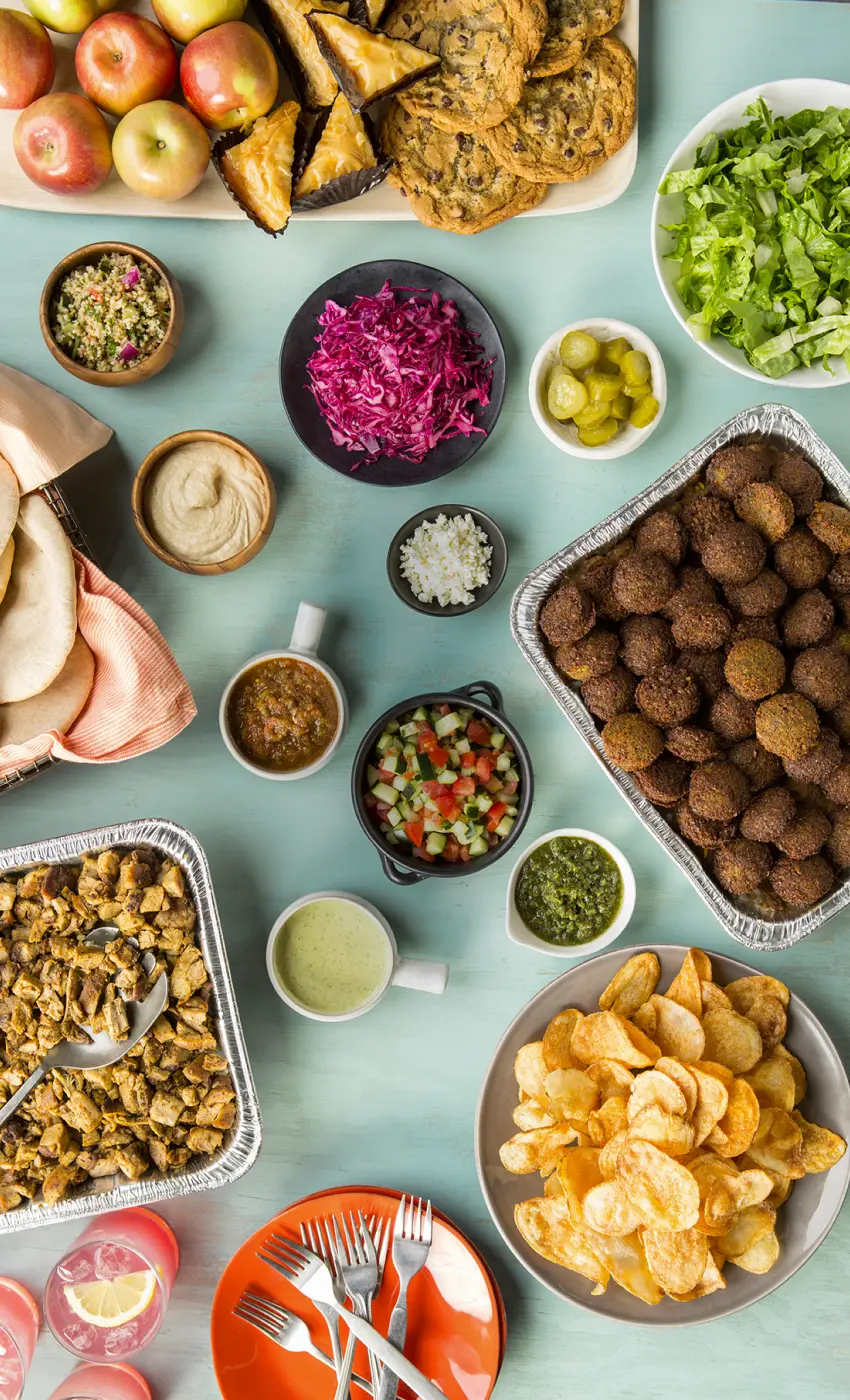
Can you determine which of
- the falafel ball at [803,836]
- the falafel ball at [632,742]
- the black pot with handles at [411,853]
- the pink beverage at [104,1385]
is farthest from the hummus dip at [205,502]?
the pink beverage at [104,1385]

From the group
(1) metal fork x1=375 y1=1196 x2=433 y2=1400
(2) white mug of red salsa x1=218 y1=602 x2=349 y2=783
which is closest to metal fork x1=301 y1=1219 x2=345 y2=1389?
(1) metal fork x1=375 y1=1196 x2=433 y2=1400

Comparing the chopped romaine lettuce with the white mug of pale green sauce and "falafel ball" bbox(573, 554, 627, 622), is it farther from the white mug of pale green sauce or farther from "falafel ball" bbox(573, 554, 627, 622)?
the white mug of pale green sauce

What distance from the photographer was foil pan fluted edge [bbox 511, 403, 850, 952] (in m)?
2.31

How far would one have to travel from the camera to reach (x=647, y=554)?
231 cm

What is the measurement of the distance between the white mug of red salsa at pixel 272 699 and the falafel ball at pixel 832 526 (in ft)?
3.85

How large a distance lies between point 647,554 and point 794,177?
3.27 ft

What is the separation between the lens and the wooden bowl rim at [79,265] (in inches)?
93.5

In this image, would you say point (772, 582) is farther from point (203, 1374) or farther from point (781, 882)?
point (203, 1374)

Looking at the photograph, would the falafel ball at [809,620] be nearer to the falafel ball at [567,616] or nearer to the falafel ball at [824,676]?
the falafel ball at [824,676]

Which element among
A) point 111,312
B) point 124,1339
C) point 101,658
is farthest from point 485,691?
point 124,1339

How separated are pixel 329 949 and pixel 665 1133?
2.85ft

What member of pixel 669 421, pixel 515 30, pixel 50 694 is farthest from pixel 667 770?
pixel 515 30

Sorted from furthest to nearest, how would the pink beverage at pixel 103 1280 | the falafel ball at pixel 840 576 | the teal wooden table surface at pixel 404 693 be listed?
the teal wooden table surface at pixel 404 693 → the pink beverage at pixel 103 1280 → the falafel ball at pixel 840 576

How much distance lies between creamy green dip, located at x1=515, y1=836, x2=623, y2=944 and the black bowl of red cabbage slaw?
981mm
